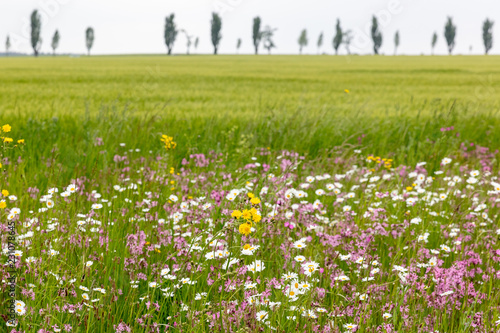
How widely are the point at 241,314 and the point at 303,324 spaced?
0.36 metres

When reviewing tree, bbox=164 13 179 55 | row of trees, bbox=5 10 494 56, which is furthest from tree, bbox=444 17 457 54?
tree, bbox=164 13 179 55

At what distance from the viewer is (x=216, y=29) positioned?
108m

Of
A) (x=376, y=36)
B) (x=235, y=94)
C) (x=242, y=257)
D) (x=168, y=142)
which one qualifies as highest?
(x=376, y=36)

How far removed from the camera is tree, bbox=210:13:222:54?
105 meters

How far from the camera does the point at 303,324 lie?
2258mm

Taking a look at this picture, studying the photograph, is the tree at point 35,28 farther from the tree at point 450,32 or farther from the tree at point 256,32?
the tree at point 450,32

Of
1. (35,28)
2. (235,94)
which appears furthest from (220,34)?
(235,94)

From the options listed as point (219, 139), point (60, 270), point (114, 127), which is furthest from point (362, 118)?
point (60, 270)

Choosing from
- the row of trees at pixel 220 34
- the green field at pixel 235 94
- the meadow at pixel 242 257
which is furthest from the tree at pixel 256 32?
the meadow at pixel 242 257

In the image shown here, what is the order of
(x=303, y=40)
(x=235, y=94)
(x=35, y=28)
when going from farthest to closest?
(x=303, y=40) < (x=35, y=28) < (x=235, y=94)

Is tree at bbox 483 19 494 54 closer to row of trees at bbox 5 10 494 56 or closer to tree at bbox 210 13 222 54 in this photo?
row of trees at bbox 5 10 494 56

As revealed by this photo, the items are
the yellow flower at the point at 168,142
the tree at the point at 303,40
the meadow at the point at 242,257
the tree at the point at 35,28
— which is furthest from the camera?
the tree at the point at 303,40

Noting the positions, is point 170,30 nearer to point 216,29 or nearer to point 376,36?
point 216,29

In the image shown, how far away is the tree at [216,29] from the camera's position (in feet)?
346
